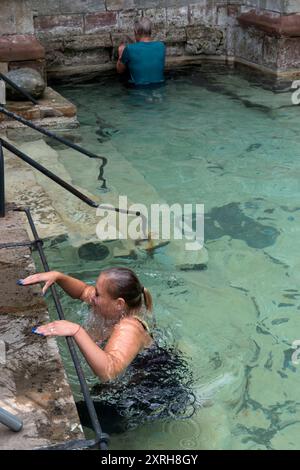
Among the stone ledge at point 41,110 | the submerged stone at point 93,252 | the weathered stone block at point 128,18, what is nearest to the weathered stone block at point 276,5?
the weathered stone block at point 128,18

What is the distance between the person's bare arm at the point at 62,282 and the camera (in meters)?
3.28

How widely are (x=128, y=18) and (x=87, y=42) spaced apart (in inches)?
30.0

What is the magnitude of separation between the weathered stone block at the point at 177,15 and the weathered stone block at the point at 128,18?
0.47 m

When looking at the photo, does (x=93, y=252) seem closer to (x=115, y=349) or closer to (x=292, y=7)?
(x=115, y=349)

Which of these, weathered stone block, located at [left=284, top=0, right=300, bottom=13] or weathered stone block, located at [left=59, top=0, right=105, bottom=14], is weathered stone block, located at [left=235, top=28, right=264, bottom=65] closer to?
weathered stone block, located at [left=284, top=0, right=300, bottom=13]

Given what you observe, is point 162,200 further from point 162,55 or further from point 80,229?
point 162,55

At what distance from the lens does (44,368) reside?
279 cm

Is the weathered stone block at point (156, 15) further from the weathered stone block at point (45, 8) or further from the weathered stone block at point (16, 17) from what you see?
the weathered stone block at point (16, 17)

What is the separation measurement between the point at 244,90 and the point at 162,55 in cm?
129

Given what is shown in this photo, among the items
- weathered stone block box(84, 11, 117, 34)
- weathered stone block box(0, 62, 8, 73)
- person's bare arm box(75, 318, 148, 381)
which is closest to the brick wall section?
weathered stone block box(84, 11, 117, 34)

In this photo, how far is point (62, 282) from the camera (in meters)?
3.58

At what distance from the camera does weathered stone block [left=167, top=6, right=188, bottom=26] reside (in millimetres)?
10594

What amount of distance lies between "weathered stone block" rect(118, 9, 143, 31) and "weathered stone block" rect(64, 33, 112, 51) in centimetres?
29

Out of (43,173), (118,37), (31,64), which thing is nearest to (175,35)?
(118,37)
